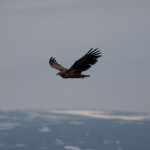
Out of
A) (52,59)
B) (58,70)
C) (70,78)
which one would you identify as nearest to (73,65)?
(70,78)

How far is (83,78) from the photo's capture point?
127 feet

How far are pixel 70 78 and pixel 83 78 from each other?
3.10 feet

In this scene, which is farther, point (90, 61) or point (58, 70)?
point (58, 70)

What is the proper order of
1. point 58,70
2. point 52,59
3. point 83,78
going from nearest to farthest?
point 83,78, point 58,70, point 52,59

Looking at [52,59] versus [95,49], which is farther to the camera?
[52,59]

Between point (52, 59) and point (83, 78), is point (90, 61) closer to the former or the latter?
point (83, 78)

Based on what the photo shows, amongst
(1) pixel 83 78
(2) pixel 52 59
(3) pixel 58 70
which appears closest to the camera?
(1) pixel 83 78

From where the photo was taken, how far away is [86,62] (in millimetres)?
39562

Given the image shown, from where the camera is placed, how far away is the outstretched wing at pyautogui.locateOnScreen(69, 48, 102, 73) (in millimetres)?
39406

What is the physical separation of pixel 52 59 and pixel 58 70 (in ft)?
17.1

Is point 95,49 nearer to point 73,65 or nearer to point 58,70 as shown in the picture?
point 73,65

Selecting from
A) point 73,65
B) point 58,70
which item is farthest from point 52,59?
point 73,65

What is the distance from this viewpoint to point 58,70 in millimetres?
43625

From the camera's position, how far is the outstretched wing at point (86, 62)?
39.4m
